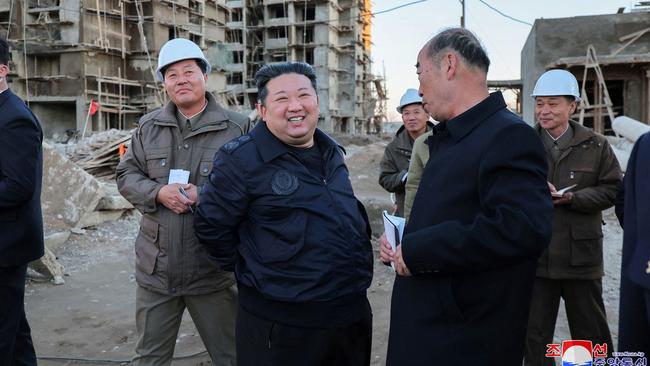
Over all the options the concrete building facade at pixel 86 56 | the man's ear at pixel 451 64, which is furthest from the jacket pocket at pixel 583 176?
the concrete building facade at pixel 86 56

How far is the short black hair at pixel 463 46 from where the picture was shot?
6.48ft

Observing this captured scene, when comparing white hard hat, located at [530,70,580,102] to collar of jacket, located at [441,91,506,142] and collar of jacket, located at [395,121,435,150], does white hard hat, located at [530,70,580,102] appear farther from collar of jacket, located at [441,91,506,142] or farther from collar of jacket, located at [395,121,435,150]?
collar of jacket, located at [441,91,506,142]

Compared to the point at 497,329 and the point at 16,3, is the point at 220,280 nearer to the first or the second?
the point at 497,329

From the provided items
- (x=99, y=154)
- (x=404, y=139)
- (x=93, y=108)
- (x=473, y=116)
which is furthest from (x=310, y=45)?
(x=473, y=116)

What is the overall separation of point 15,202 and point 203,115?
1.16 m

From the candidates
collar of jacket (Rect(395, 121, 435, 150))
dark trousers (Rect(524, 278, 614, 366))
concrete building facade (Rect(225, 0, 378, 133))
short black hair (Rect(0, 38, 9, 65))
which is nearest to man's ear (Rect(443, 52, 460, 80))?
dark trousers (Rect(524, 278, 614, 366))

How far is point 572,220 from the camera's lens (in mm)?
3365

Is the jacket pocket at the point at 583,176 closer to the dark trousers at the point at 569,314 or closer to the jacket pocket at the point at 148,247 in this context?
the dark trousers at the point at 569,314

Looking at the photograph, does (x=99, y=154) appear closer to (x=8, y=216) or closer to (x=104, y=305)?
(x=104, y=305)

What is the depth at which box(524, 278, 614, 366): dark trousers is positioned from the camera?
3.40 meters

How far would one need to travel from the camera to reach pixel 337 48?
5359 centimetres

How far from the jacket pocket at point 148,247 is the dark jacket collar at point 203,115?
0.63m

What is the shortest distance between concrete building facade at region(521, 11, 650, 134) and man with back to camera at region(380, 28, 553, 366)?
1572 centimetres

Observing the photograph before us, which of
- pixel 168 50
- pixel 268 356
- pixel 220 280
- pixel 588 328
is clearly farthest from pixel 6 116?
pixel 588 328
